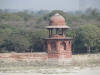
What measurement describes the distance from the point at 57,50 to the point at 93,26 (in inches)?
558

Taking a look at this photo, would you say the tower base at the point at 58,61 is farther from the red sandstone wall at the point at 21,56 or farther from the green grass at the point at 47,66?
the red sandstone wall at the point at 21,56

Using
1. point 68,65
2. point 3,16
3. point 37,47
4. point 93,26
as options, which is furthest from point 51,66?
point 3,16

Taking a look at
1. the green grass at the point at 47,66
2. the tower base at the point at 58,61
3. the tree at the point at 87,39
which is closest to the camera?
the green grass at the point at 47,66

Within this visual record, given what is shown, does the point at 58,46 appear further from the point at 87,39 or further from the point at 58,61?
the point at 87,39

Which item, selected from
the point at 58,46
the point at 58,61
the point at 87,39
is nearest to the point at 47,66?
the point at 58,61

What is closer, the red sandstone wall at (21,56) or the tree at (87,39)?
the red sandstone wall at (21,56)

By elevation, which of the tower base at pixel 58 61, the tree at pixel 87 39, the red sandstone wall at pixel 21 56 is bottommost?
the tree at pixel 87 39

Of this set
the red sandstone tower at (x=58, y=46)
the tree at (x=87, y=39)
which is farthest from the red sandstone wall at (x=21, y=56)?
the tree at (x=87, y=39)

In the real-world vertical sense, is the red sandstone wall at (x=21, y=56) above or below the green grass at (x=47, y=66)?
above

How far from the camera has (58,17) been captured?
35.2 m

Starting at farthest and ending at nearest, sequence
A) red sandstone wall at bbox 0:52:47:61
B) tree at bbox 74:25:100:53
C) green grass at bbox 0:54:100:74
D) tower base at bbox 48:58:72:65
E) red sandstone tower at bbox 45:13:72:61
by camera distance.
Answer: tree at bbox 74:25:100:53 → red sandstone tower at bbox 45:13:72:61 → tower base at bbox 48:58:72:65 → red sandstone wall at bbox 0:52:47:61 → green grass at bbox 0:54:100:74

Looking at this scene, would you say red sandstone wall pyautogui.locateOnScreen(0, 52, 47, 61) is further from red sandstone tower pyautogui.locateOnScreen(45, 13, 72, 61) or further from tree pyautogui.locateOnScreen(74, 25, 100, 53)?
tree pyautogui.locateOnScreen(74, 25, 100, 53)

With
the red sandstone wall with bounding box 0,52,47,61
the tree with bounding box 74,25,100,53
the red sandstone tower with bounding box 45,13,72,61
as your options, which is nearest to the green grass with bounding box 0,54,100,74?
the red sandstone wall with bounding box 0,52,47,61

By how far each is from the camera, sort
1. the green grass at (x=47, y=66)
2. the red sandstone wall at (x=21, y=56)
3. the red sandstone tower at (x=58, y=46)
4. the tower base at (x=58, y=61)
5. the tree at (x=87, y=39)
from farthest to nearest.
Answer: the tree at (x=87, y=39) → the red sandstone tower at (x=58, y=46) → the tower base at (x=58, y=61) → the red sandstone wall at (x=21, y=56) → the green grass at (x=47, y=66)
